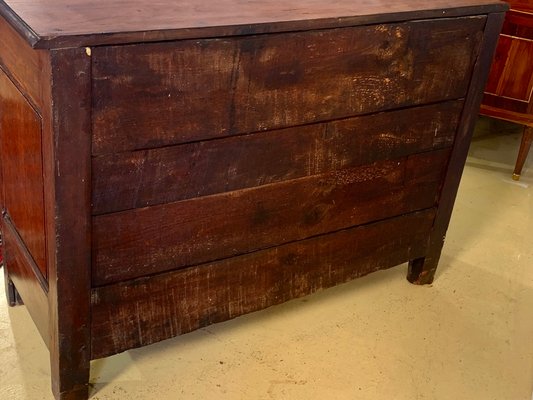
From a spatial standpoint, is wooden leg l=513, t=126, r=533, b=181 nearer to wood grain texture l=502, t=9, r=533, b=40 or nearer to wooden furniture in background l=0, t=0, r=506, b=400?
wood grain texture l=502, t=9, r=533, b=40

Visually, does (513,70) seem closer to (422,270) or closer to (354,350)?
(422,270)

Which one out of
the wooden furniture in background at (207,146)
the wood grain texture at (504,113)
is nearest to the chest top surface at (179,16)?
the wooden furniture in background at (207,146)

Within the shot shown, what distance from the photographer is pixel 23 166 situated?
1.41 meters

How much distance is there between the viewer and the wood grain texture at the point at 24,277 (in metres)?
1.47

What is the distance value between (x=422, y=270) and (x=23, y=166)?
3.56 ft

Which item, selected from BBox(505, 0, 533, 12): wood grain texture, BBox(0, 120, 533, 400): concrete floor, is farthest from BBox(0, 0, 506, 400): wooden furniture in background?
BBox(505, 0, 533, 12): wood grain texture

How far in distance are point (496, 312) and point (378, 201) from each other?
485 millimetres

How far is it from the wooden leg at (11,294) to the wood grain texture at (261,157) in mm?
553

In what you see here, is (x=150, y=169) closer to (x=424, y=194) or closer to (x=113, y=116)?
(x=113, y=116)

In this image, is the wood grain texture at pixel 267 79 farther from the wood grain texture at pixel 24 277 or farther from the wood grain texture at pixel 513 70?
the wood grain texture at pixel 513 70

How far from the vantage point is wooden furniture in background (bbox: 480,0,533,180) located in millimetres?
2461

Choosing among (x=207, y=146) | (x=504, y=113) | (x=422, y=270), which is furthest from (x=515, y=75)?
(x=207, y=146)

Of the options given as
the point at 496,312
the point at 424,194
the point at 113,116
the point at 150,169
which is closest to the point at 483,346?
the point at 496,312

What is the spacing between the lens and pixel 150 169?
132 cm
